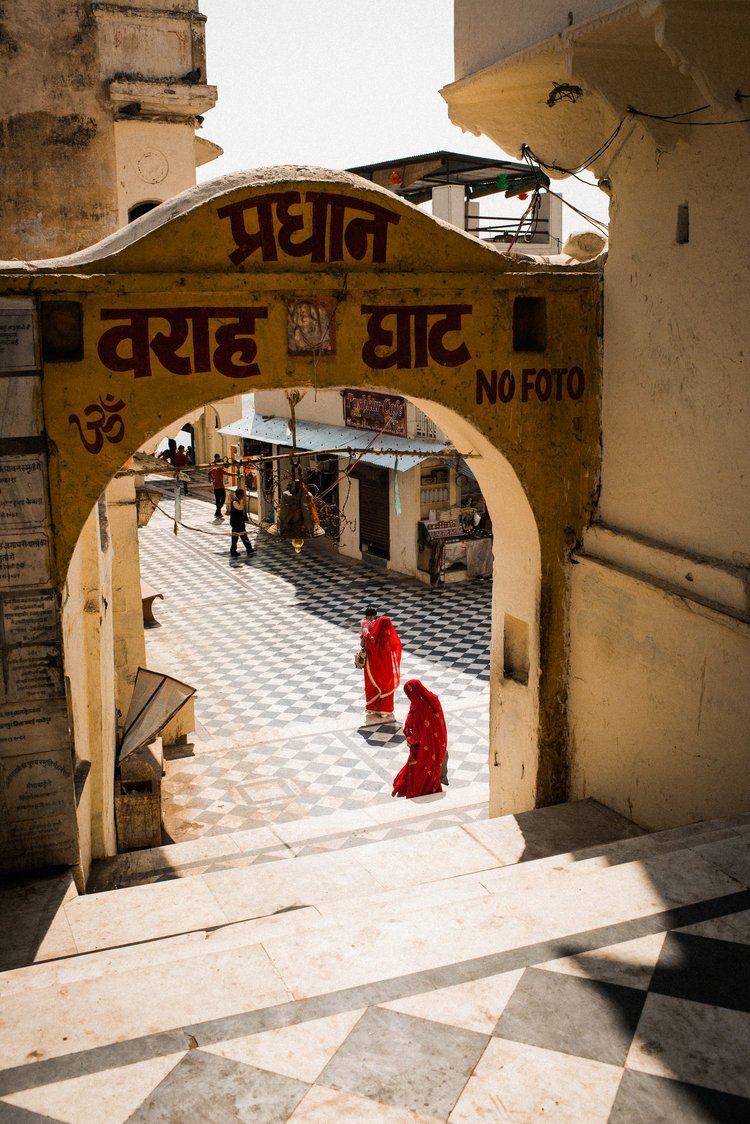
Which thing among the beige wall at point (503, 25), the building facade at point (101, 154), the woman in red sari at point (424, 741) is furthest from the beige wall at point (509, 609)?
the building facade at point (101, 154)

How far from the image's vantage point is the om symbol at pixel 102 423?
20.4ft

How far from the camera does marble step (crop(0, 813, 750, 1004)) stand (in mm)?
3906

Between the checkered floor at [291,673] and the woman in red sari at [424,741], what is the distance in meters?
0.55

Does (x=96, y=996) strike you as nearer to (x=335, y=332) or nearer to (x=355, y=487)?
(x=335, y=332)

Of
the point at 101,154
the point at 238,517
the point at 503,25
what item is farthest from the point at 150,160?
the point at 238,517

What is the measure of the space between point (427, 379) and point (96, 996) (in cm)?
448

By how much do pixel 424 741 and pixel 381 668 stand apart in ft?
8.14

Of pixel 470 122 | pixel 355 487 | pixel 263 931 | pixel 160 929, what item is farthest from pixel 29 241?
pixel 355 487

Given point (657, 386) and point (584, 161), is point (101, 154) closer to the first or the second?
point (584, 161)

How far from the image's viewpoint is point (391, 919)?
14.1 feet

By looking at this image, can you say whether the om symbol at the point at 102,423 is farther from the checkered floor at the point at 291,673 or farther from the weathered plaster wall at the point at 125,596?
the checkered floor at the point at 291,673

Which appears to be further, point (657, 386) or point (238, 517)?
point (238, 517)

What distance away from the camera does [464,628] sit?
52.4 ft

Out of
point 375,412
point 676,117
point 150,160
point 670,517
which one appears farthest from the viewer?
point 375,412
